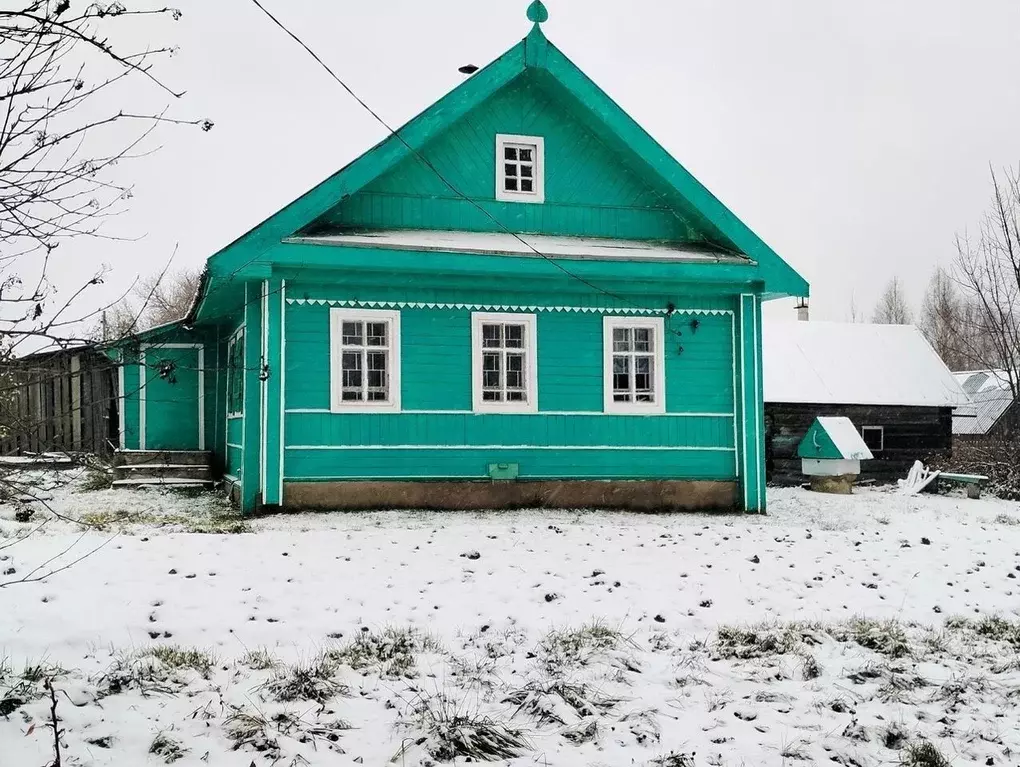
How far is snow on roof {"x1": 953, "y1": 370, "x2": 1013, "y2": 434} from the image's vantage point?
33.5 metres

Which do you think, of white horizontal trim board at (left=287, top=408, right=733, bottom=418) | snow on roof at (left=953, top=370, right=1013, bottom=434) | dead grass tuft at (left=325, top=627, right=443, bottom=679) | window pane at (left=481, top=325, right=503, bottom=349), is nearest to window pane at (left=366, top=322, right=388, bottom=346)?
white horizontal trim board at (left=287, top=408, right=733, bottom=418)

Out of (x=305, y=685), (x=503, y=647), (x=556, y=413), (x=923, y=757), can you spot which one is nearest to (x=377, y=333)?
(x=556, y=413)

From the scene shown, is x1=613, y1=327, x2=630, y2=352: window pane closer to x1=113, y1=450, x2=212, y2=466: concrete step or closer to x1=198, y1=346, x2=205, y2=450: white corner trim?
x1=113, y1=450, x2=212, y2=466: concrete step

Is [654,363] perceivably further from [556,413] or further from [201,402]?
[201,402]

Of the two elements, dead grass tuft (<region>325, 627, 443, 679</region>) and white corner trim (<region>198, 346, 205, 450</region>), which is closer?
dead grass tuft (<region>325, 627, 443, 679</region>)

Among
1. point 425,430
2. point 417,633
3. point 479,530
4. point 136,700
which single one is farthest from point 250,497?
point 136,700

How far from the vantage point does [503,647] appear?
6500 mm

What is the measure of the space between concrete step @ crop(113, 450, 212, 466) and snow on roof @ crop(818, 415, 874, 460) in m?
13.0

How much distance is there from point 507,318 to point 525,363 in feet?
2.33

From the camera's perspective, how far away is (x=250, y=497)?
12.2m

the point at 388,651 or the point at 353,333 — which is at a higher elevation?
the point at 353,333

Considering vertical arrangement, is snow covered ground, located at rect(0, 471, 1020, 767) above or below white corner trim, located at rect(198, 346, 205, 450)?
below

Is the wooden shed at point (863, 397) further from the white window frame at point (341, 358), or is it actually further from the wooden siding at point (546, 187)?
the white window frame at point (341, 358)

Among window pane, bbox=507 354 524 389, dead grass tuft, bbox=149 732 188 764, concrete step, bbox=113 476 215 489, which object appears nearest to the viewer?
dead grass tuft, bbox=149 732 188 764
